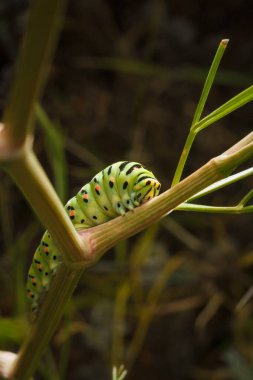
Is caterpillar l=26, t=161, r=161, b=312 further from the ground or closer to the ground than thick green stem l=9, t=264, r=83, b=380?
further from the ground

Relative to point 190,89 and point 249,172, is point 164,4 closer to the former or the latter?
point 190,89

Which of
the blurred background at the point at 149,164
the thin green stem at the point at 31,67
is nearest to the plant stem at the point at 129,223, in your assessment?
the thin green stem at the point at 31,67

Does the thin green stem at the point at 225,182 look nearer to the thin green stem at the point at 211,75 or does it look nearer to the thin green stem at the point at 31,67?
the thin green stem at the point at 211,75

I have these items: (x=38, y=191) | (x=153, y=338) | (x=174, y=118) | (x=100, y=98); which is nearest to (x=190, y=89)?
(x=174, y=118)

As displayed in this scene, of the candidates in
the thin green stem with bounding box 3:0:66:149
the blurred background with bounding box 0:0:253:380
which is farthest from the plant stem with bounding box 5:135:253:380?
the blurred background with bounding box 0:0:253:380

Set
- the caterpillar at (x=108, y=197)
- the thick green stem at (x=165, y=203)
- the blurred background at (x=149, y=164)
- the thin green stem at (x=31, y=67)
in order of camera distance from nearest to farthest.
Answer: the thin green stem at (x=31, y=67) → the thick green stem at (x=165, y=203) → the caterpillar at (x=108, y=197) → the blurred background at (x=149, y=164)

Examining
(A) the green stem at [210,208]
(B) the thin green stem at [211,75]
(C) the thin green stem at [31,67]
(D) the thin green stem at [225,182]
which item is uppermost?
(B) the thin green stem at [211,75]

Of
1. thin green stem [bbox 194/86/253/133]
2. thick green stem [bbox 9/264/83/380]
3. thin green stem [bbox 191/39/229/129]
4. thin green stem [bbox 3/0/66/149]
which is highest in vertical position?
thin green stem [bbox 191/39/229/129]

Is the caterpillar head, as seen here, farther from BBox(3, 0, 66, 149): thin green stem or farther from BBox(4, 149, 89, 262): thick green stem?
BBox(3, 0, 66, 149): thin green stem

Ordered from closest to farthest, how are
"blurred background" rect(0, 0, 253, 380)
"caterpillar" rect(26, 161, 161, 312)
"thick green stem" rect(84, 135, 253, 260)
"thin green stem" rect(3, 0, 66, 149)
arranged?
"thin green stem" rect(3, 0, 66, 149)
"thick green stem" rect(84, 135, 253, 260)
"caterpillar" rect(26, 161, 161, 312)
"blurred background" rect(0, 0, 253, 380)
